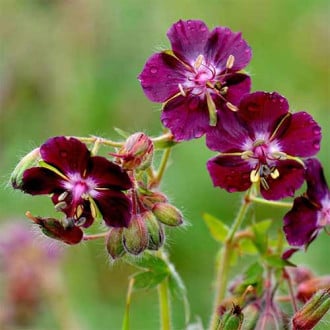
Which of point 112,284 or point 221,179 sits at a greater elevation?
point 112,284

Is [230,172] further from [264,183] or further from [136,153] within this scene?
[136,153]

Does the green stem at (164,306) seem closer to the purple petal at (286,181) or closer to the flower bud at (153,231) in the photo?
the flower bud at (153,231)

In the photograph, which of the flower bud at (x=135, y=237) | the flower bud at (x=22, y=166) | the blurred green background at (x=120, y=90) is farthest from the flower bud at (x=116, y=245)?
the blurred green background at (x=120, y=90)

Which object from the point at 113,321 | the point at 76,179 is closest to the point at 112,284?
the point at 113,321

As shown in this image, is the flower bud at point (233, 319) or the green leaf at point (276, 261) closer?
the flower bud at point (233, 319)

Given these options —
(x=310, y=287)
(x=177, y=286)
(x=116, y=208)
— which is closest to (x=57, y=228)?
(x=116, y=208)

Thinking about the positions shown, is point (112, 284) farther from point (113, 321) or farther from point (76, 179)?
point (76, 179)

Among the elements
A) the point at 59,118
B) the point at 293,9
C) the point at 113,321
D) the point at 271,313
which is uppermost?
the point at 293,9
